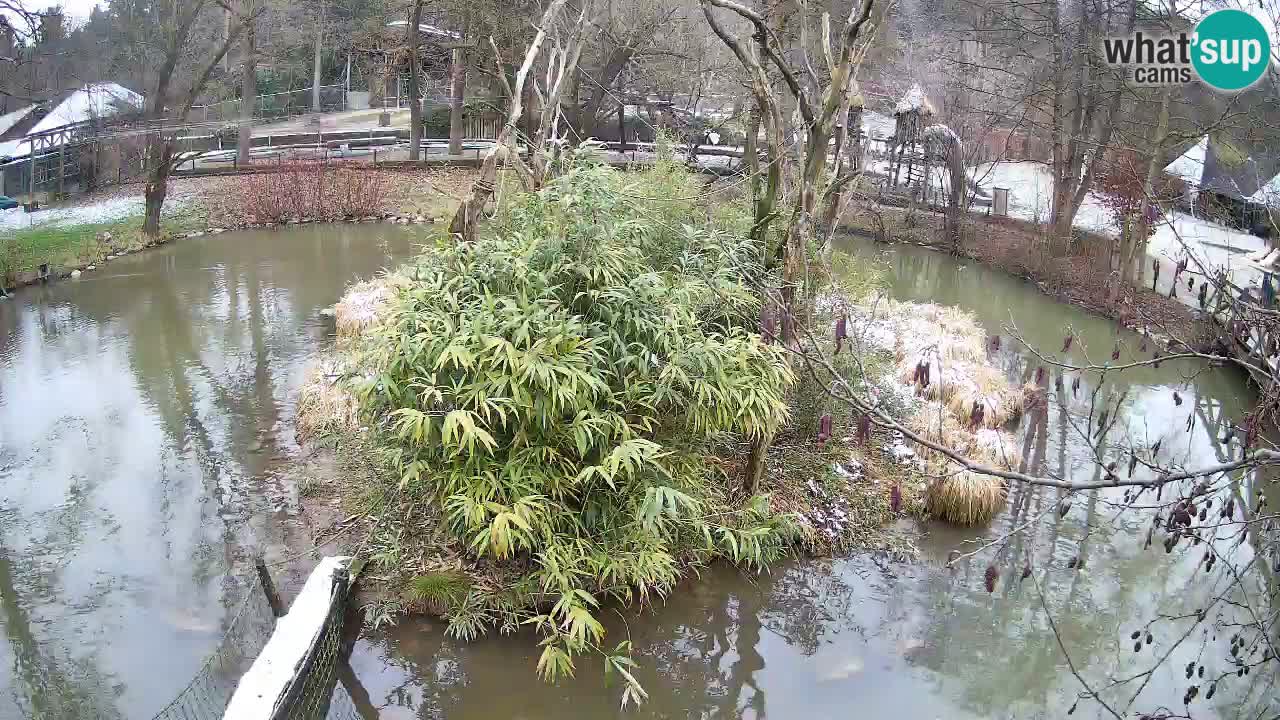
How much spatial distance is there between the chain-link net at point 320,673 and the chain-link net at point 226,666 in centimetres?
35

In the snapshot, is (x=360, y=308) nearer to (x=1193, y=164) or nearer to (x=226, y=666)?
(x=226, y=666)

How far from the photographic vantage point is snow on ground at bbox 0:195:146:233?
13.7m

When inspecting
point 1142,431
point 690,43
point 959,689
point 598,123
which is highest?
point 690,43

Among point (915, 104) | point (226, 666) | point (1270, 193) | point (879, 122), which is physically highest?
point (879, 122)

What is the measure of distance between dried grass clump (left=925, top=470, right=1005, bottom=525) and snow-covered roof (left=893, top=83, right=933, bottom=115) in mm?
11803

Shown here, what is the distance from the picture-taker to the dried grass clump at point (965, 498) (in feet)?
21.0

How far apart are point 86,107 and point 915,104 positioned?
1443cm

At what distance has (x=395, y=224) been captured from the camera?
16.2 metres

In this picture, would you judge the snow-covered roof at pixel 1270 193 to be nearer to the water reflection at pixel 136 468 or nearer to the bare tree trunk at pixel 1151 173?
the bare tree trunk at pixel 1151 173

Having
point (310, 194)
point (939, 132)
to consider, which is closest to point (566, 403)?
point (939, 132)

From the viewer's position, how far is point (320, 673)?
469cm

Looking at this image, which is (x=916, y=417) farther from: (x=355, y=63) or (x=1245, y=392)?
(x=355, y=63)

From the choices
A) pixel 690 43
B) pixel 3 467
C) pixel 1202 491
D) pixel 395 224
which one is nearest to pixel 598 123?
pixel 690 43

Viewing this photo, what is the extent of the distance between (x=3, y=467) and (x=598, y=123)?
16.7 m
